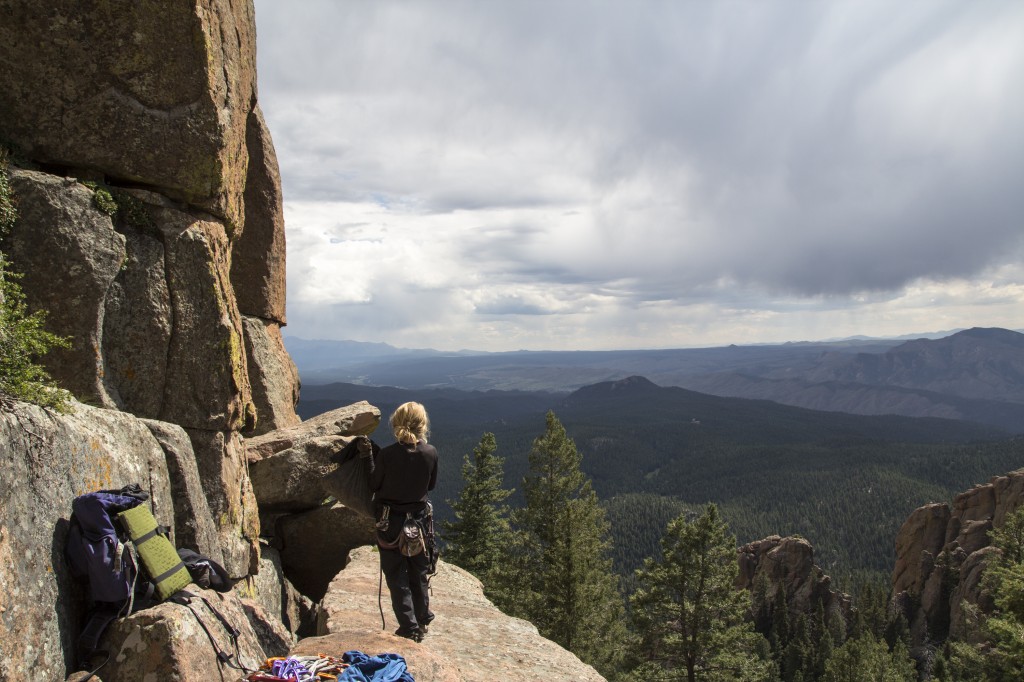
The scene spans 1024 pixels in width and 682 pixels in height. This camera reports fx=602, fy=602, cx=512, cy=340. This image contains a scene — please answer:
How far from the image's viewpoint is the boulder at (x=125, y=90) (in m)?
10.2

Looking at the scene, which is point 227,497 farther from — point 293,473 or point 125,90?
point 125,90

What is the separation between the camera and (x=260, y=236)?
59.8 ft

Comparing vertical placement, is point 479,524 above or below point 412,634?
below

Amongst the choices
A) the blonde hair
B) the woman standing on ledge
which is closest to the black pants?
the woman standing on ledge

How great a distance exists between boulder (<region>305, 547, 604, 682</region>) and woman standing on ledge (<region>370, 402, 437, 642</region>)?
0.56 meters

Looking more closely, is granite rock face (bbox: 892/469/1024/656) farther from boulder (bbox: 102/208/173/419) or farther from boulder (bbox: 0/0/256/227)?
boulder (bbox: 0/0/256/227)

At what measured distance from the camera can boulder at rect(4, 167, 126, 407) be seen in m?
9.15

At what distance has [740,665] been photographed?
30.0m

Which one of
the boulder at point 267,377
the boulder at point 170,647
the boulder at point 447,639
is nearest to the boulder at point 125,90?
the boulder at point 267,377

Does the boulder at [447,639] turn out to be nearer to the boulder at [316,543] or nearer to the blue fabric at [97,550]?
the boulder at [316,543]

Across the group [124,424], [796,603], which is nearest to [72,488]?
[124,424]

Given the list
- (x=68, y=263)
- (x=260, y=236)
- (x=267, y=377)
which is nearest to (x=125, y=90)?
(x=68, y=263)

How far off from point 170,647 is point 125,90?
31.5 ft

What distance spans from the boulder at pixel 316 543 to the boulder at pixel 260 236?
670cm
